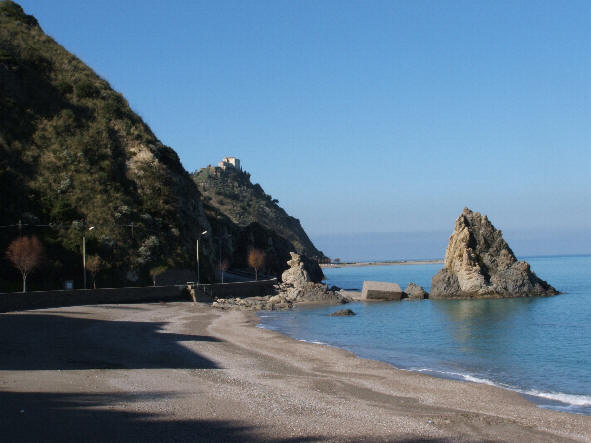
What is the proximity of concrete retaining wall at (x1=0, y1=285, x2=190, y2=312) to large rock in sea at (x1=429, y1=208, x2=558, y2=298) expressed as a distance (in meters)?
30.7

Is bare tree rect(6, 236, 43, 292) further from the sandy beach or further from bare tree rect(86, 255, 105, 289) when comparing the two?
the sandy beach

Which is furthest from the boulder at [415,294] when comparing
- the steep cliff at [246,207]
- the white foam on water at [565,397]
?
the steep cliff at [246,207]

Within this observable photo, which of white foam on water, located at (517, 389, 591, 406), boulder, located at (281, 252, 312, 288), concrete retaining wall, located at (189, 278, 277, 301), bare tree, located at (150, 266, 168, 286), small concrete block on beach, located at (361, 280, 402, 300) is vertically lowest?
white foam on water, located at (517, 389, 591, 406)

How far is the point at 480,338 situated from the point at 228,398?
72.4 ft

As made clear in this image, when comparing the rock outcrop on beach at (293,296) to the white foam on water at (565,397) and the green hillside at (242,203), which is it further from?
the green hillside at (242,203)

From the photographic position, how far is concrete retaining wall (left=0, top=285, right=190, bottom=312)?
116 feet

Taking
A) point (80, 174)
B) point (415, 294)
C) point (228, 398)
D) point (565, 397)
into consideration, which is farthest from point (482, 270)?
point (228, 398)

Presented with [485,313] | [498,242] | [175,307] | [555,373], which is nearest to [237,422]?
[555,373]

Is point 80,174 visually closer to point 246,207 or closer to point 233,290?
point 233,290

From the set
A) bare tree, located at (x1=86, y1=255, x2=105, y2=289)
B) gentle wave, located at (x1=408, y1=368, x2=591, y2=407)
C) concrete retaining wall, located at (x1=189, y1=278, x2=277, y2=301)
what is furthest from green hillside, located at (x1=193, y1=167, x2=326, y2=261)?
gentle wave, located at (x1=408, y1=368, x2=591, y2=407)

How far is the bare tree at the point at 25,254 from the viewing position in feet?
141

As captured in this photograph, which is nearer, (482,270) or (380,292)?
(380,292)

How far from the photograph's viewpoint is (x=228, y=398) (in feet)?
44.3

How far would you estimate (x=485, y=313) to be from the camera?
46.6 m
